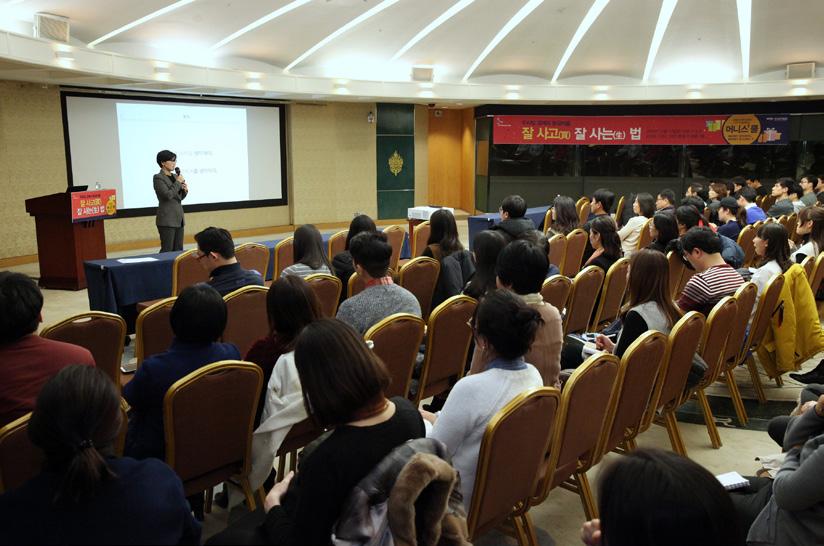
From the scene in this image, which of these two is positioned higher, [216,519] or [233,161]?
[233,161]

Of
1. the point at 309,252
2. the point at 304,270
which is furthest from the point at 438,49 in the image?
the point at 304,270

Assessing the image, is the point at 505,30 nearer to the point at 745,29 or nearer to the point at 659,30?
the point at 659,30

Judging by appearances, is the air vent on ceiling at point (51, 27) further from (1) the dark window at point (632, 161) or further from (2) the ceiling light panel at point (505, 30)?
(1) the dark window at point (632, 161)

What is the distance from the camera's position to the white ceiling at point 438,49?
870 cm

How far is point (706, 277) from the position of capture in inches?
160

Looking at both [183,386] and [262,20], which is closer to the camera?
[183,386]

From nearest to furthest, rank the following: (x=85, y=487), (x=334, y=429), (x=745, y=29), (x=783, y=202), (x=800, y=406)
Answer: (x=85, y=487) → (x=334, y=429) → (x=800, y=406) → (x=783, y=202) → (x=745, y=29)

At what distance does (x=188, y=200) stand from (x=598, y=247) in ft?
28.7

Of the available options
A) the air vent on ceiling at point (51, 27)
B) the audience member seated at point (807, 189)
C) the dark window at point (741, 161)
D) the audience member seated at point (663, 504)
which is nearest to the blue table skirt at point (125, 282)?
the air vent on ceiling at point (51, 27)

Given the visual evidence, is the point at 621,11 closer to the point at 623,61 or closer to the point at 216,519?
the point at 623,61

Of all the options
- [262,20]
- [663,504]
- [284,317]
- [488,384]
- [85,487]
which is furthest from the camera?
[262,20]

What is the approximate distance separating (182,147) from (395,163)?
503 cm

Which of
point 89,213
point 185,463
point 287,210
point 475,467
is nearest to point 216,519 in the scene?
point 185,463

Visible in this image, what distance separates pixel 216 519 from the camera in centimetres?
301
